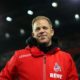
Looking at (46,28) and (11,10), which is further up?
(11,10)

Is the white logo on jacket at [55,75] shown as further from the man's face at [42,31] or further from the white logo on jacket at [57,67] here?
the man's face at [42,31]

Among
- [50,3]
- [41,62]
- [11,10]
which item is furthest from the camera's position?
[11,10]

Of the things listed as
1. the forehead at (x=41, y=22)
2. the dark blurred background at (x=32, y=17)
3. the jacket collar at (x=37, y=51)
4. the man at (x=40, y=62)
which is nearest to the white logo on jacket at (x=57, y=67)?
the man at (x=40, y=62)

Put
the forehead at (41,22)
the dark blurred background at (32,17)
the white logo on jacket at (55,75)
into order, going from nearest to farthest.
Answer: the white logo on jacket at (55,75)
the forehead at (41,22)
the dark blurred background at (32,17)

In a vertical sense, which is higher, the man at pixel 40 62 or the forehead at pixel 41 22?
the forehead at pixel 41 22

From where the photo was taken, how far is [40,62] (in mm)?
2400

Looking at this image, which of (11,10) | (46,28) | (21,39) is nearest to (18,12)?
(11,10)

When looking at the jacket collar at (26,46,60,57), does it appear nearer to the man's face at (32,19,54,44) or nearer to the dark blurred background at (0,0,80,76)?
the man's face at (32,19,54,44)

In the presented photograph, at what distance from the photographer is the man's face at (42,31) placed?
2412 millimetres

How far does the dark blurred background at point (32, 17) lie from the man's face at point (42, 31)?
3372 millimetres

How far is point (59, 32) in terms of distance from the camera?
671 centimetres

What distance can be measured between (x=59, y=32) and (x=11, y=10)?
1.04 m

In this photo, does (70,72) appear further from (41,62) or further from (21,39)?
(21,39)

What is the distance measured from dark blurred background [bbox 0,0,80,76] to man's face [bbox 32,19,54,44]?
337 cm
